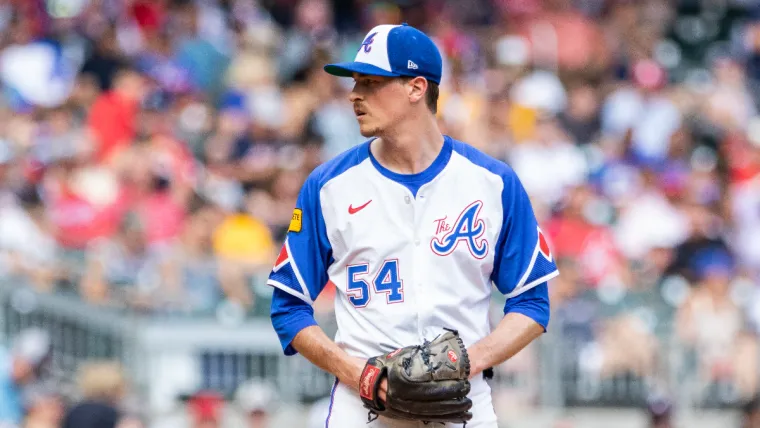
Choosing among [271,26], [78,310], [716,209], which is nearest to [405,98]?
[78,310]

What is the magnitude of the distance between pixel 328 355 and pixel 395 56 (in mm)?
1062

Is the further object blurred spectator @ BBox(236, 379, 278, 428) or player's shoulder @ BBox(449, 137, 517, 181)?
blurred spectator @ BBox(236, 379, 278, 428)

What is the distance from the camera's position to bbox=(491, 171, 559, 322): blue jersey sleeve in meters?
4.79

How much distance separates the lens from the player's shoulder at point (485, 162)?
4.81 meters

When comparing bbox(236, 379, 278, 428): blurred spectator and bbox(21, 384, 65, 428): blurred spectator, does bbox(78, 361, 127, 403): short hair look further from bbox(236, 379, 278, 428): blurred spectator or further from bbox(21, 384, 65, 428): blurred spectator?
bbox(236, 379, 278, 428): blurred spectator

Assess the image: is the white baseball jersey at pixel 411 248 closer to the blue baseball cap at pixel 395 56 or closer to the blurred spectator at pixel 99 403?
the blue baseball cap at pixel 395 56

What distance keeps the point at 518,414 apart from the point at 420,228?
21.0 feet

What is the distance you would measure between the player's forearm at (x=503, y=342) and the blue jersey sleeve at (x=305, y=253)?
2.04 feet

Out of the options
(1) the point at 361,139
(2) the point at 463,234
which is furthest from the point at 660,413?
(2) the point at 463,234

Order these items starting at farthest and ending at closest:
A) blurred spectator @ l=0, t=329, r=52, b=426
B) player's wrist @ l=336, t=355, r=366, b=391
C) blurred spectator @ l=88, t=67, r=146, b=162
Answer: blurred spectator @ l=88, t=67, r=146, b=162
blurred spectator @ l=0, t=329, r=52, b=426
player's wrist @ l=336, t=355, r=366, b=391

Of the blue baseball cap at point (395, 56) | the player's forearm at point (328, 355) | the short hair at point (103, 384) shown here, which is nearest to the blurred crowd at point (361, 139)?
the short hair at point (103, 384)

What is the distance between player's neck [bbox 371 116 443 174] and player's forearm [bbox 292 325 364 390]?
66 centimetres

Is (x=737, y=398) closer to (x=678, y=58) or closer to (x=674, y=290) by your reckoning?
(x=674, y=290)

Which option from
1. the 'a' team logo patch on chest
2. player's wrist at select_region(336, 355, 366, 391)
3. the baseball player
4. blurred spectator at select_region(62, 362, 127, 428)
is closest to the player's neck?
the baseball player
